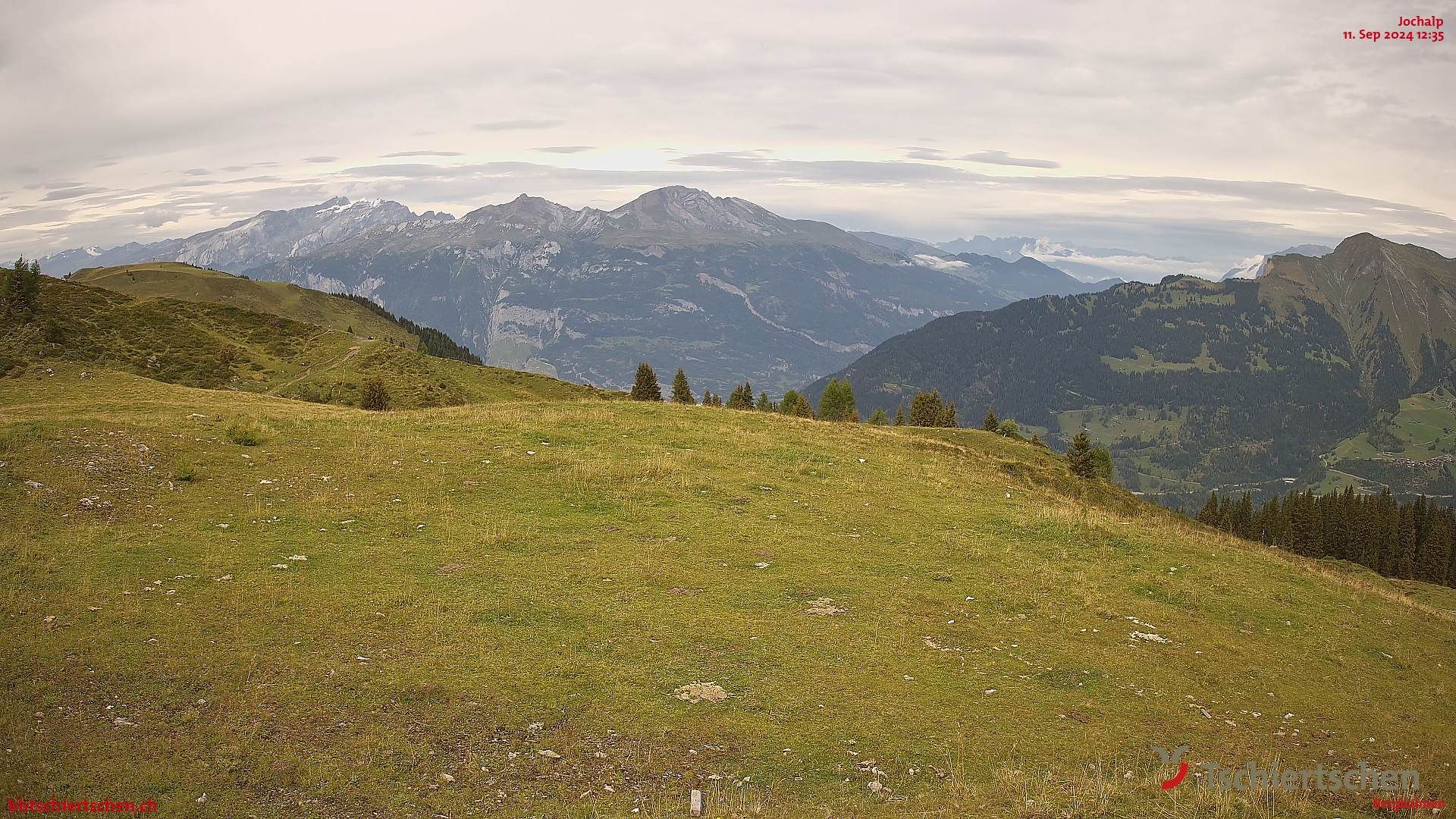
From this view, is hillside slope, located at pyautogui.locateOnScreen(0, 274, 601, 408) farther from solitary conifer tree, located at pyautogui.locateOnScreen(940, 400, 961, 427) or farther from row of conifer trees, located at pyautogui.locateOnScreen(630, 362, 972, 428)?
solitary conifer tree, located at pyautogui.locateOnScreen(940, 400, 961, 427)

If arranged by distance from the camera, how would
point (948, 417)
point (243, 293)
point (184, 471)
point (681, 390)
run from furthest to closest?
1. point (243, 293)
2. point (948, 417)
3. point (681, 390)
4. point (184, 471)

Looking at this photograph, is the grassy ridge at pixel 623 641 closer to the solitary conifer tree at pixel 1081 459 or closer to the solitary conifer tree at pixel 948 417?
the solitary conifer tree at pixel 1081 459

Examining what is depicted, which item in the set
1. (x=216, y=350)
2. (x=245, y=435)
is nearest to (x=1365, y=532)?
(x=245, y=435)

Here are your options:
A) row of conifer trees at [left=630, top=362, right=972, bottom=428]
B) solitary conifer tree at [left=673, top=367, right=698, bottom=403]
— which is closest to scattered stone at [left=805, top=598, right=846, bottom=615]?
row of conifer trees at [left=630, top=362, right=972, bottom=428]

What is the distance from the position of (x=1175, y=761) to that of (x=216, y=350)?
67.2m

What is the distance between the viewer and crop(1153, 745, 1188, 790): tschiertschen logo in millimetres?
10172

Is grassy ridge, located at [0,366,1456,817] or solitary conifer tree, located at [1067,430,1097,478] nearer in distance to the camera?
grassy ridge, located at [0,366,1456,817]

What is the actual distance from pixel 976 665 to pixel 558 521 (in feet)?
34.4

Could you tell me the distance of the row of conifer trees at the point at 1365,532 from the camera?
324 feet

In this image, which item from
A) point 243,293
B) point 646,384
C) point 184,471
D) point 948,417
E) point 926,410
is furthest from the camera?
point 243,293

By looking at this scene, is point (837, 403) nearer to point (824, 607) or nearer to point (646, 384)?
point (646, 384)

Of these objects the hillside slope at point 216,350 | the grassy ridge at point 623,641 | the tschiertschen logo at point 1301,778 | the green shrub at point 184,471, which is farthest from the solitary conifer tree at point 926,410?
the tschiertschen logo at point 1301,778

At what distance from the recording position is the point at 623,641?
522 inches

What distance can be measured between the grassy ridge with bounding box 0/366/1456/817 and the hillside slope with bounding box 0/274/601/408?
28130mm
